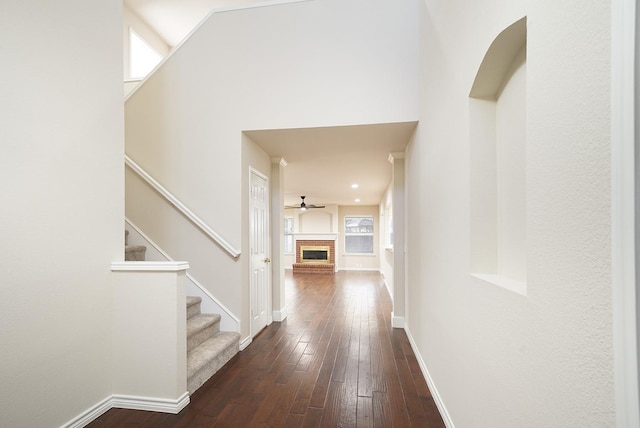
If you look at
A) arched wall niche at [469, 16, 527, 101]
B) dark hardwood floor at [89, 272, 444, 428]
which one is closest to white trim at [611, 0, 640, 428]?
arched wall niche at [469, 16, 527, 101]

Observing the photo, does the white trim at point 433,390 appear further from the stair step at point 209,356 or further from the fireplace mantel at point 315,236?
the fireplace mantel at point 315,236

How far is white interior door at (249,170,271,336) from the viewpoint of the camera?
12.2 feet

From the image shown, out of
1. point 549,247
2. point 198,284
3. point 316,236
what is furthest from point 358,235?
point 549,247

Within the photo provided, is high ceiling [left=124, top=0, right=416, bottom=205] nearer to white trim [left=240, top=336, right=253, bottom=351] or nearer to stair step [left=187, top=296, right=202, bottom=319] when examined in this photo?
stair step [left=187, top=296, right=202, bottom=319]

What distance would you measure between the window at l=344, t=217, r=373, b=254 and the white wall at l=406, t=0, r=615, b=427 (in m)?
9.49

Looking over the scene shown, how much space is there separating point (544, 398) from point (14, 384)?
8.03 ft

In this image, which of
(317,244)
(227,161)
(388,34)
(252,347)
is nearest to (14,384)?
(252,347)

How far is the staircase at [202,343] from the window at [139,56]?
3.44 meters

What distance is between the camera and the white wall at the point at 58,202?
1647 mm

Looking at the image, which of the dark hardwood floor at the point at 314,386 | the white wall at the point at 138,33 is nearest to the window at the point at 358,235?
the dark hardwood floor at the point at 314,386

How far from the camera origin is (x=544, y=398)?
0.94 meters

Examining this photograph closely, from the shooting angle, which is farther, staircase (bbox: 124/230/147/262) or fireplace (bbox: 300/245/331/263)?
fireplace (bbox: 300/245/331/263)

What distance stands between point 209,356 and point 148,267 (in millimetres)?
1048

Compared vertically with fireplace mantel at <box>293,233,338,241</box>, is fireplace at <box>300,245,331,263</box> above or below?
below
